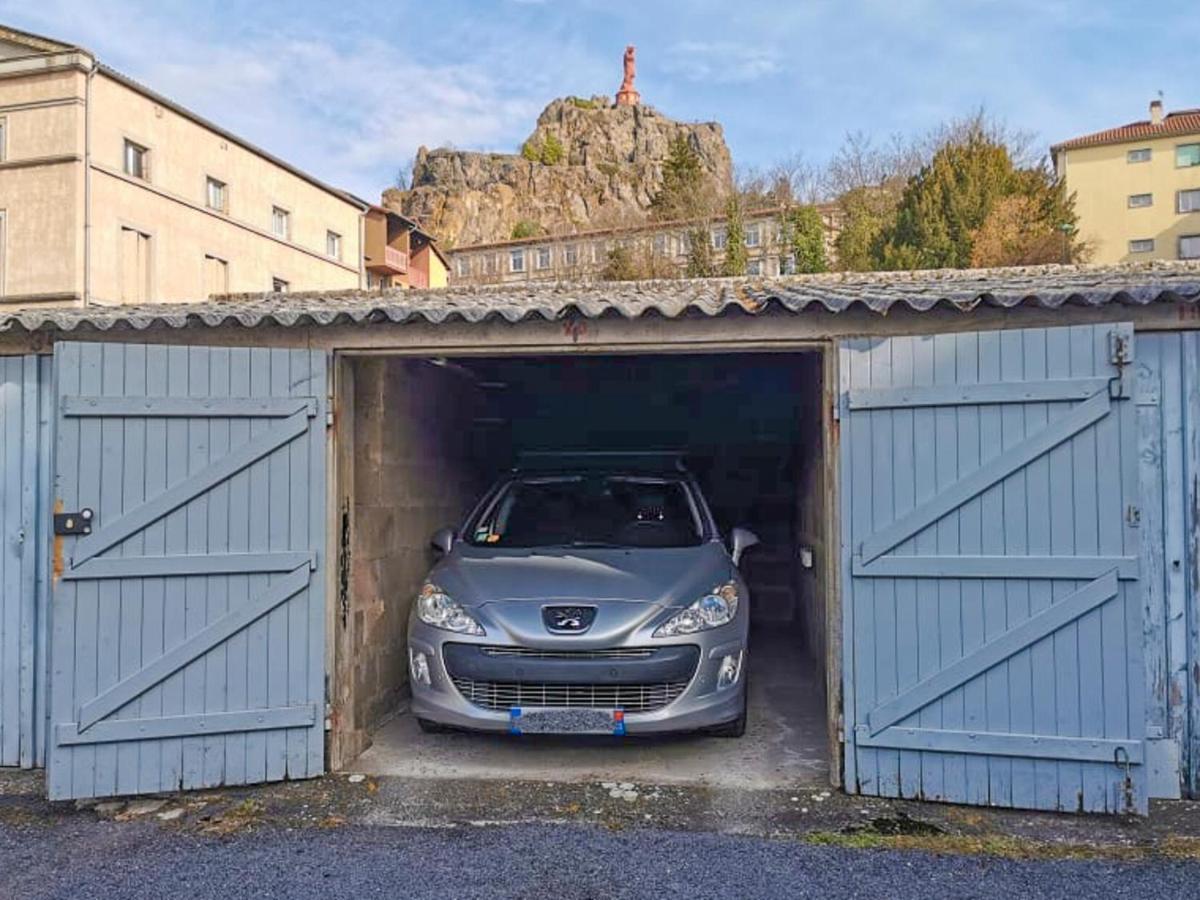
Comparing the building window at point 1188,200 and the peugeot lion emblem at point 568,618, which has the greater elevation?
the building window at point 1188,200

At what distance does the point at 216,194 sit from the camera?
2512cm

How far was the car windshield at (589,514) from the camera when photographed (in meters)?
5.68

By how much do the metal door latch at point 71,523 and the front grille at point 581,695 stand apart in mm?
2167

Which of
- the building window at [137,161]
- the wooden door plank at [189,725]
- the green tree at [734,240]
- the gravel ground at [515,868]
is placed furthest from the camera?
the green tree at [734,240]

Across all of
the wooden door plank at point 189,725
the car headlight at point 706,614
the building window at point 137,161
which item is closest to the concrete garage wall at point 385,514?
the wooden door plank at point 189,725

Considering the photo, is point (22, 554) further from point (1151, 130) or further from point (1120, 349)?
point (1151, 130)

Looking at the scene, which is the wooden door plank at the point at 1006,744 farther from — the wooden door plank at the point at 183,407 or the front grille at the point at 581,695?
the wooden door plank at the point at 183,407

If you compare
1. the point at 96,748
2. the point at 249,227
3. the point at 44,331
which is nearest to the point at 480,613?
the point at 96,748

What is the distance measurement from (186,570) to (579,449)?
15.7 ft

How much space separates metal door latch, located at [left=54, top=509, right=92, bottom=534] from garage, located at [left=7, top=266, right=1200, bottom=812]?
0.05ft

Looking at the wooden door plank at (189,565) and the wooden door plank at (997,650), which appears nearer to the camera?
the wooden door plank at (997,650)

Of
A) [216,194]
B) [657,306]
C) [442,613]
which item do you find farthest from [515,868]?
[216,194]

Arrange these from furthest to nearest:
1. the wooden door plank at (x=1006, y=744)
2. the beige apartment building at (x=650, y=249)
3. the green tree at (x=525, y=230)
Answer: the green tree at (x=525, y=230)
the beige apartment building at (x=650, y=249)
the wooden door plank at (x=1006, y=744)

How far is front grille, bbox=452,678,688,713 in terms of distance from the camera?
15.3 ft
